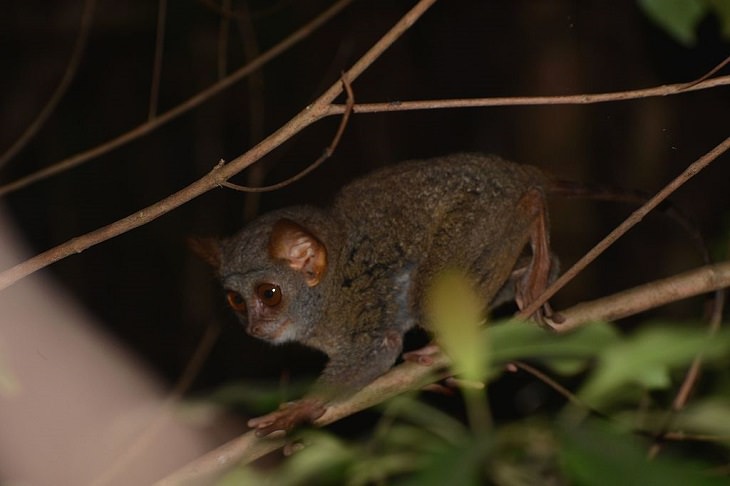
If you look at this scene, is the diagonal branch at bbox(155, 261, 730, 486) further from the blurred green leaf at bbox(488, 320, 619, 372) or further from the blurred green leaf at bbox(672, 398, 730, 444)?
the blurred green leaf at bbox(488, 320, 619, 372)

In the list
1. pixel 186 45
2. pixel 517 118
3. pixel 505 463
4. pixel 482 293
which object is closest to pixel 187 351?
pixel 186 45

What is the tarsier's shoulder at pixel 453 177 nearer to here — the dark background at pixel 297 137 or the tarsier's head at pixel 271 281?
the tarsier's head at pixel 271 281

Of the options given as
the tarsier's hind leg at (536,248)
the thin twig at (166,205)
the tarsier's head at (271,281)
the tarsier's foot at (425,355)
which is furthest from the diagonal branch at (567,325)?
the thin twig at (166,205)

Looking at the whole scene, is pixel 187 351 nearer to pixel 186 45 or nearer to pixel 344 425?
pixel 344 425

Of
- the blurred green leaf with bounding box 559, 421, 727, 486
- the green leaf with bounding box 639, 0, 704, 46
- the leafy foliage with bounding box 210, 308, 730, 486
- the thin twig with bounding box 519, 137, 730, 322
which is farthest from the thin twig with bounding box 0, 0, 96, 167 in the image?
the blurred green leaf with bounding box 559, 421, 727, 486

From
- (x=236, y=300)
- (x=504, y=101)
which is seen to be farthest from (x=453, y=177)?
(x=504, y=101)

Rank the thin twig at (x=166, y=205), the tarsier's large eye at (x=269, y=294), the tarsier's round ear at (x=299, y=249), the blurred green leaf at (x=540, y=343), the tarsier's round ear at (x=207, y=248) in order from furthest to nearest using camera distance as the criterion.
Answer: the tarsier's round ear at (x=207, y=248) → the tarsier's large eye at (x=269, y=294) → the tarsier's round ear at (x=299, y=249) → the thin twig at (x=166, y=205) → the blurred green leaf at (x=540, y=343)

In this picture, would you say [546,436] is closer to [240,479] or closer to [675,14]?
[240,479]
